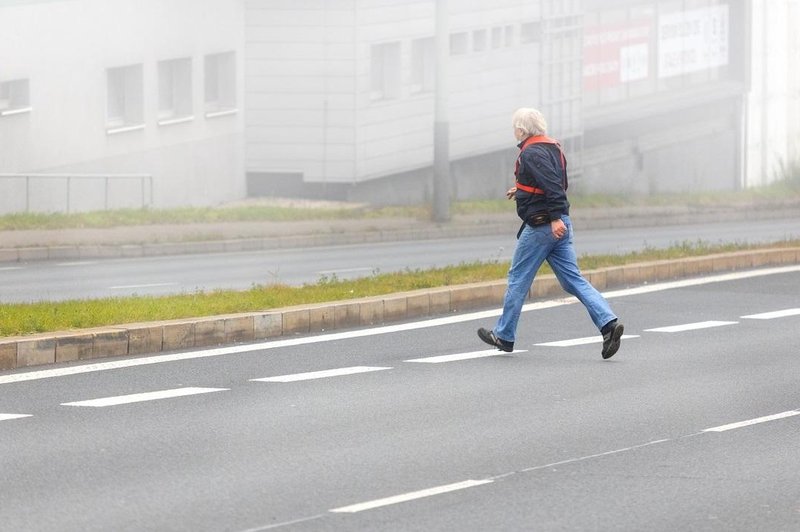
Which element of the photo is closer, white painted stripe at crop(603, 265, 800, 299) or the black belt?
the black belt

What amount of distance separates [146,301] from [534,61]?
1242 inches

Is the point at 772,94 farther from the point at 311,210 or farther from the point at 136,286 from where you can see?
the point at 136,286

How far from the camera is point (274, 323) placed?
1286cm

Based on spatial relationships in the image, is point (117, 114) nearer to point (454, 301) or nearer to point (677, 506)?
point (454, 301)

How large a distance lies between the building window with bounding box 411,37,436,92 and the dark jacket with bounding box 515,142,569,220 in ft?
97.6

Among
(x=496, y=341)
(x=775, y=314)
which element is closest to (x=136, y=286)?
(x=775, y=314)

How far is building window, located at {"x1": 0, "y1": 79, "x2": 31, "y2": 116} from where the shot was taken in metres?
30.3

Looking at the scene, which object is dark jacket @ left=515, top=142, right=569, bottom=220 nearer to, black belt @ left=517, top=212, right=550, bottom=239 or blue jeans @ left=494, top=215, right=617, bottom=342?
black belt @ left=517, top=212, right=550, bottom=239

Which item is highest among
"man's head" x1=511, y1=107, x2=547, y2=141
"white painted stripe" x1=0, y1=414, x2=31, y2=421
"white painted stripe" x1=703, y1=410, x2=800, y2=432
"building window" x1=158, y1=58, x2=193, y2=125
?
"building window" x1=158, y1=58, x2=193, y2=125

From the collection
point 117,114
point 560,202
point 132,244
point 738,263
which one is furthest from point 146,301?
point 117,114

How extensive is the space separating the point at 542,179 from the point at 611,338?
114 centimetres

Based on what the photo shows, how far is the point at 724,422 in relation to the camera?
923 centimetres

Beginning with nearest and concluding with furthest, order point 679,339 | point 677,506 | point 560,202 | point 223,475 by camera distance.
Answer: point 677,506 < point 223,475 < point 560,202 < point 679,339

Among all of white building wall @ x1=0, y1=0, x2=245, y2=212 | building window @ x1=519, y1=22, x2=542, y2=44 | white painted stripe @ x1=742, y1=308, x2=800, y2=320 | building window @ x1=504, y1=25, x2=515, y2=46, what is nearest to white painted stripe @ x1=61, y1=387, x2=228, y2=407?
white painted stripe @ x1=742, y1=308, x2=800, y2=320
